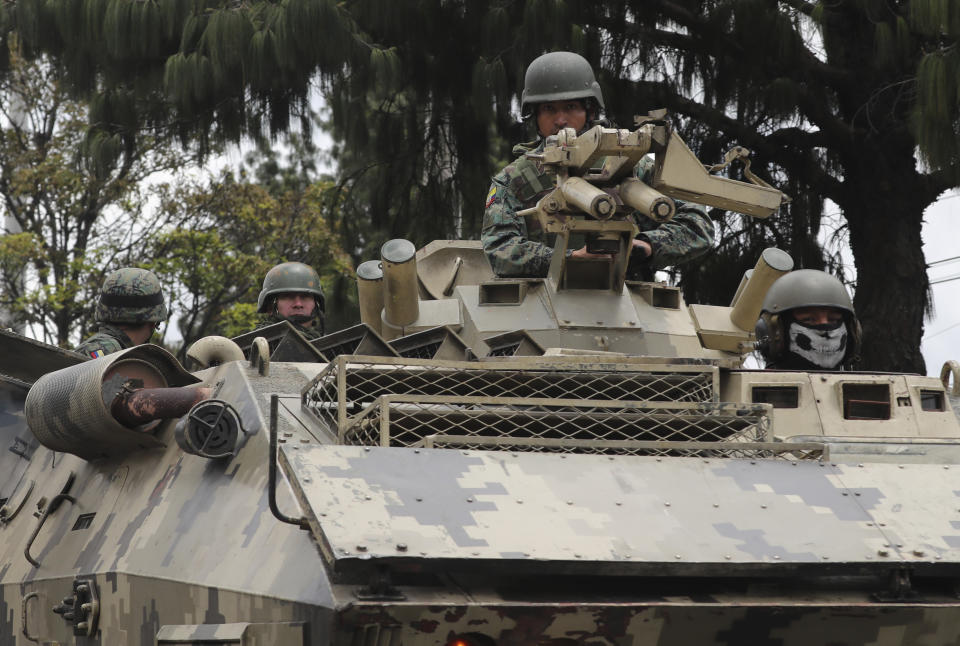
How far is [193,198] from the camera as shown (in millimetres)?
22703

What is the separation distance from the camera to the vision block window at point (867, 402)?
7.31 m

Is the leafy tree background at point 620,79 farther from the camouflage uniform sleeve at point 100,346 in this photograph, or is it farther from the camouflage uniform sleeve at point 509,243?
the camouflage uniform sleeve at point 100,346

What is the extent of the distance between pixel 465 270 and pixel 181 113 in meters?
5.84

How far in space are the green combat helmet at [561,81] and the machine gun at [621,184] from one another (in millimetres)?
1032

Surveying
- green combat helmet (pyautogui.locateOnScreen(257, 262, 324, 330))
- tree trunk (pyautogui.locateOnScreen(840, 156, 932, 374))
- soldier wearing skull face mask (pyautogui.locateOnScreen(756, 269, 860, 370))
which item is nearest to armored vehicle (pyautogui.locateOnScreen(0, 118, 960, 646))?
soldier wearing skull face mask (pyautogui.locateOnScreen(756, 269, 860, 370))

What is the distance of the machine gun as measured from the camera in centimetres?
791

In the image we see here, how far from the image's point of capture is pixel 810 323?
8586 mm

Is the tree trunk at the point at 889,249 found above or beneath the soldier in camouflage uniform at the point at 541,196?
beneath

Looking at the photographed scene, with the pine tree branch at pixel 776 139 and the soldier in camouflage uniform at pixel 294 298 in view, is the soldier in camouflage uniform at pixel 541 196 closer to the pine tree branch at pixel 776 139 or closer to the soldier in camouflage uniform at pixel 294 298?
the soldier in camouflage uniform at pixel 294 298

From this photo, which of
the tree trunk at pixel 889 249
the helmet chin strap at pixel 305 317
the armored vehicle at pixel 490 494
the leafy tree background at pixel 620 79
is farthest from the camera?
the tree trunk at pixel 889 249

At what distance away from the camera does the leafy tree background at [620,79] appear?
46.0 ft

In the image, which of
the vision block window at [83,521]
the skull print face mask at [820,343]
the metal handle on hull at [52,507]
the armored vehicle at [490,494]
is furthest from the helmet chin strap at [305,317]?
the vision block window at [83,521]

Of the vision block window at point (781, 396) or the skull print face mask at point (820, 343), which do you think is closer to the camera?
the vision block window at point (781, 396)

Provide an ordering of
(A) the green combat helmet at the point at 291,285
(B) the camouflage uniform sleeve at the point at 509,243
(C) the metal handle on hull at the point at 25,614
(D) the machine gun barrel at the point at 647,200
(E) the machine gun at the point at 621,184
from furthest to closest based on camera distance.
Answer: (A) the green combat helmet at the point at 291,285, (B) the camouflage uniform sleeve at the point at 509,243, (E) the machine gun at the point at 621,184, (D) the machine gun barrel at the point at 647,200, (C) the metal handle on hull at the point at 25,614
